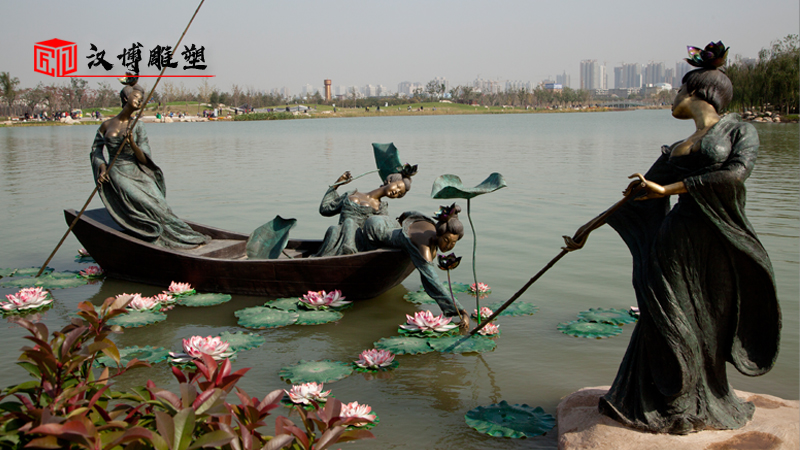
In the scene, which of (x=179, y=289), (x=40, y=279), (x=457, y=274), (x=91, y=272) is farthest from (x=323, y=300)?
(x=40, y=279)

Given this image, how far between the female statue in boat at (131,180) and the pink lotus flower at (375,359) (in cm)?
327

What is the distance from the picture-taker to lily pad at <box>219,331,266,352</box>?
4.70 meters

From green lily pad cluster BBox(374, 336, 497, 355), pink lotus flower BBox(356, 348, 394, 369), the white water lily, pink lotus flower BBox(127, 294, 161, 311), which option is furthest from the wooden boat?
the white water lily

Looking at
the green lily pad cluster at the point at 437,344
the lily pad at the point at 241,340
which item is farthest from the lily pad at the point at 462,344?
the lily pad at the point at 241,340

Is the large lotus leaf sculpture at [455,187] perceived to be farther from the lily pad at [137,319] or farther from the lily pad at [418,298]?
the lily pad at [137,319]

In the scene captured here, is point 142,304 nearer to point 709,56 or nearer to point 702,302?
point 702,302

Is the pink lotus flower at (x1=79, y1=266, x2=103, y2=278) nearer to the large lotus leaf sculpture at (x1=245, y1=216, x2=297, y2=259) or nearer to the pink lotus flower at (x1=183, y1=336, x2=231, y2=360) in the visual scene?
the large lotus leaf sculpture at (x1=245, y1=216, x2=297, y2=259)

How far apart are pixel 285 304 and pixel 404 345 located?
4.74 feet

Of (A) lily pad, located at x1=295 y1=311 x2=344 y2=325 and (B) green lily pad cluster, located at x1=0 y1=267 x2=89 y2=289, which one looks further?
(B) green lily pad cluster, located at x1=0 y1=267 x2=89 y2=289

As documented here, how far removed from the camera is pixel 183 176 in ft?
51.9

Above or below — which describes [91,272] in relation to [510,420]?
above

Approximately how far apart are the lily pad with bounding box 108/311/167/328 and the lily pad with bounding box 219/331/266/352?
778 millimetres

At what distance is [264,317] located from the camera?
5.28 metres

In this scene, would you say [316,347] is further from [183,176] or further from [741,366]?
[183,176]
